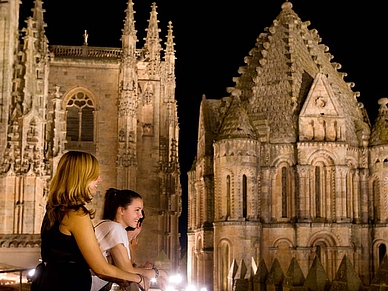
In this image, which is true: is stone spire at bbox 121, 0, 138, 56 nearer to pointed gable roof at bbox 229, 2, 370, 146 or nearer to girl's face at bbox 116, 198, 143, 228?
pointed gable roof at bbox 229, 2, 370, 146

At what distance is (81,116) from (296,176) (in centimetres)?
1518

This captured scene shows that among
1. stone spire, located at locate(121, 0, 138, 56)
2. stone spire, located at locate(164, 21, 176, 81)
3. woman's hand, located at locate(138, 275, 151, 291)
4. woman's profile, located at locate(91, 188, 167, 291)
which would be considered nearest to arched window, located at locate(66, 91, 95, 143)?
stone spire, located at locate(121, 0, 138, 56)

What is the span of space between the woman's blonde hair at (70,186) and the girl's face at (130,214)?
1.39 meters

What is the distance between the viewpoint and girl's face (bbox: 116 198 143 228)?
22.2ft

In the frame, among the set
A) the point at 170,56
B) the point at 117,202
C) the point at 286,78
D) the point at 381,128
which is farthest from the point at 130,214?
the point at 170,56

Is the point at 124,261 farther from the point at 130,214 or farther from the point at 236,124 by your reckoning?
the point at 236,124

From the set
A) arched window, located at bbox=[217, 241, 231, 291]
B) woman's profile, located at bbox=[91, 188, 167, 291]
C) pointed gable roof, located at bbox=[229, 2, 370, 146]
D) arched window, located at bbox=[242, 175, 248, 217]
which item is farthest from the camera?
pointed gable roof, located at bbox=[229, 2, 370, 146]

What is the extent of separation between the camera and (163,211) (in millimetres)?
41156

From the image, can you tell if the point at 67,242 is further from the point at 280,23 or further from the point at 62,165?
the point at 280,23

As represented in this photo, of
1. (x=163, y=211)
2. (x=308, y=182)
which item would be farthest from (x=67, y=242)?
(x=163, y=211)

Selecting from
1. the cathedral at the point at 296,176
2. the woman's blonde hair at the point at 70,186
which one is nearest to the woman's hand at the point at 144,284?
the woman's blonde hair at the point at 70,186

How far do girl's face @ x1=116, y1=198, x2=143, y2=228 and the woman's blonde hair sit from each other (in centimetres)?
139

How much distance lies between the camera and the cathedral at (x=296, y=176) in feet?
106

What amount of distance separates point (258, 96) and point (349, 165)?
5.09m
